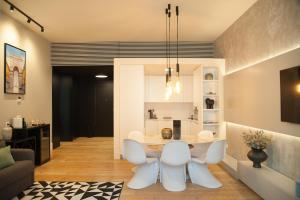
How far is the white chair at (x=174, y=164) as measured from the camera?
343 cm

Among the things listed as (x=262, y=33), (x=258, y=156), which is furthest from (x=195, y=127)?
(x=262, y=33)

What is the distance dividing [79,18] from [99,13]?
1.78 feet

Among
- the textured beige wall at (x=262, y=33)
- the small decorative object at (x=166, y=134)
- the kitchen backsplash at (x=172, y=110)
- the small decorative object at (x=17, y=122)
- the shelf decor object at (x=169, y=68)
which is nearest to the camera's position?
the textured beige wall at (x=262, y=33)

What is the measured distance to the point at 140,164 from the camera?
385 cm

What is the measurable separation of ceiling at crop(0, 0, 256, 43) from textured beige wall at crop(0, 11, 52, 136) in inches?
9.2

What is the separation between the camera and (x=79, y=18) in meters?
4.86

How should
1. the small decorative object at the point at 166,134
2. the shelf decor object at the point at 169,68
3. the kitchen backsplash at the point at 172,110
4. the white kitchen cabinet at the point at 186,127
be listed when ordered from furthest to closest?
the kitchen backsplash at the point at 172,110, the white kitchen cabinet at the point at 186,127, the small decorative object at the point at 166,134, the shelf decor object at the point at 169,68

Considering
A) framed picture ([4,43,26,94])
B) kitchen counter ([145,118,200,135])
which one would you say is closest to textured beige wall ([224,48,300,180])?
kitchen counter ([145,118,200,135])

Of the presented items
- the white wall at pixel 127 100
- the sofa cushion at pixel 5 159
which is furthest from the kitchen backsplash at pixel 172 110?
the sofa cushion at pixel 5 159

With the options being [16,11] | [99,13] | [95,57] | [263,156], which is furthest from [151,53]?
[263,156]

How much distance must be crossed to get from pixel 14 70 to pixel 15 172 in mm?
2455

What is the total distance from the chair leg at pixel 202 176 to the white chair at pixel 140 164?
23.7 inches

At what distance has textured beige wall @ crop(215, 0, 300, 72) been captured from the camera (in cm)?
313

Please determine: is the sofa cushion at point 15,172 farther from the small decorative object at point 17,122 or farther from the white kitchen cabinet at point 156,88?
the white kitchen cabinet at point 156,88
